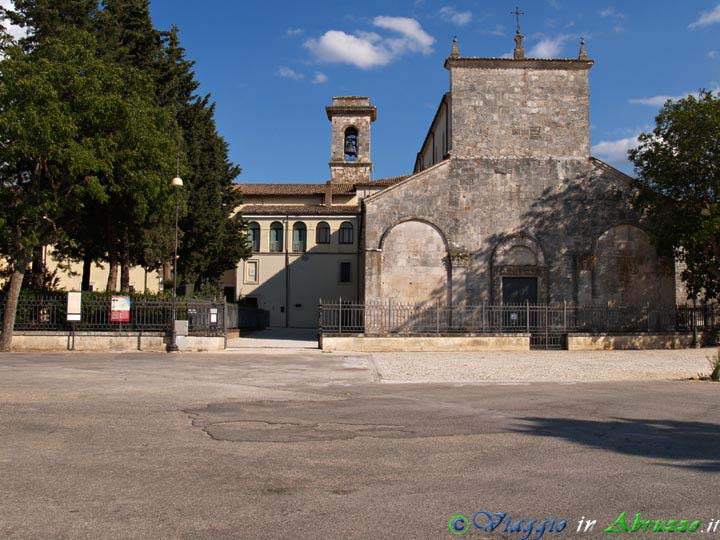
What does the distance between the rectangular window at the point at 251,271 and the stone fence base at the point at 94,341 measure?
2665 centimetres

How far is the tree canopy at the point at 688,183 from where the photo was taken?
23.0 m

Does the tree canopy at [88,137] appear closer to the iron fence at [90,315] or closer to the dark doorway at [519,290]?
the iron fence at [90,315]

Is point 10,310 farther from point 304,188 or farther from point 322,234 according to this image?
point 304,188

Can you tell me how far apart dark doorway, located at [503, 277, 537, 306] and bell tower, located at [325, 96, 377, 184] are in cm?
2783

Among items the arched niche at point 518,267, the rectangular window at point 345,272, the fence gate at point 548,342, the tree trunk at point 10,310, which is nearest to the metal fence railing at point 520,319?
the fence gate at point 548,342

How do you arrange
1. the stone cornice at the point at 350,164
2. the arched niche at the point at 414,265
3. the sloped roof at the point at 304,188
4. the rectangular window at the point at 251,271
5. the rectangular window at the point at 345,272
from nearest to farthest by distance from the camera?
the arched niche at the point at 414,265 → the rectangular window at the point at 251,271 → the rectangular window at the point at 345,272 → the sloped roof at the point at 304,188 → the stone cornice at the point at 350,164

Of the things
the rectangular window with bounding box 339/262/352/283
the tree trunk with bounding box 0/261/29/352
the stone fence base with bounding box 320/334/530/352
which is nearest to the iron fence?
the tree trunk with bounding box 0/261/29/352

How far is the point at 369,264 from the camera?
27.4 metres

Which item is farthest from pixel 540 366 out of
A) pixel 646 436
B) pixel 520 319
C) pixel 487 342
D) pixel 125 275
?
pixel 125 275

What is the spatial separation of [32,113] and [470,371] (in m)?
14.3

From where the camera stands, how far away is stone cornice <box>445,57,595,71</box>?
94.4 ft

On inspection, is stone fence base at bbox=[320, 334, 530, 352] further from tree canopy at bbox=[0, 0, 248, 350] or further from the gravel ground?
tree canopy at bbox=[0, 0, 248, 350]

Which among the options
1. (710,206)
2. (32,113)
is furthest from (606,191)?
(32,113)

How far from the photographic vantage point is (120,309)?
21.2 metres
